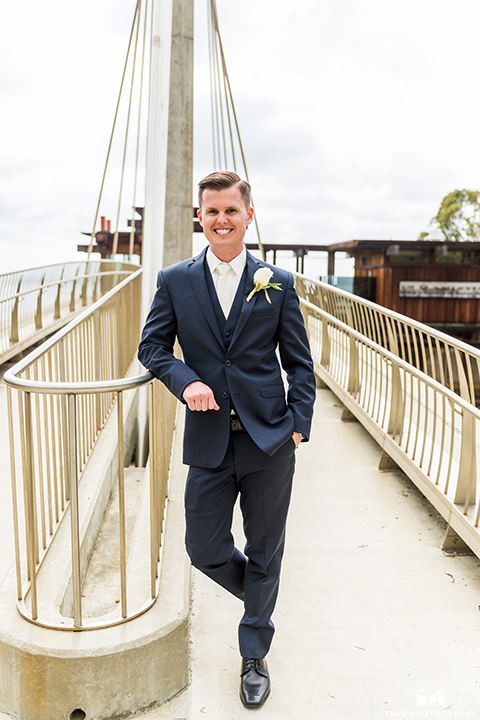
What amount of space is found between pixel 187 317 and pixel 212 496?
63 cm

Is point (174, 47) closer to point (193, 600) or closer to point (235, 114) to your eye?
point (235, 114)

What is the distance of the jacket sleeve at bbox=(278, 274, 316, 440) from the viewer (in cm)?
229

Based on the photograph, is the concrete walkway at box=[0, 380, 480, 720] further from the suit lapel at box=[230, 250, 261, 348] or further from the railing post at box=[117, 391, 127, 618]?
the suit lapel at box=[230, 250, 261, 348]

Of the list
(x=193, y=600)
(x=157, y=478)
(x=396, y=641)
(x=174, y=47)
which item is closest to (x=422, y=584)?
(x=396, y=641)

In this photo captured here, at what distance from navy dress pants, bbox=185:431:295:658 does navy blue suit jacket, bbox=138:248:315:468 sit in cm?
7

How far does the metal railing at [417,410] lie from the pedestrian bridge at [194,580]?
0.02 meters

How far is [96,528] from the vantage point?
392 cm

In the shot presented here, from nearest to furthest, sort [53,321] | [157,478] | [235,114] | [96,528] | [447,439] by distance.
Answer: [157,478], [96,528], [447,439], [235,114], [53,321]

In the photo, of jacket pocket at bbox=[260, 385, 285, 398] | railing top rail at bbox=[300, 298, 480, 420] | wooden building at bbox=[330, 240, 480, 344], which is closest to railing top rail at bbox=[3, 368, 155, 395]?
jacket pocket at bbox=[260, 385, 285, 398]

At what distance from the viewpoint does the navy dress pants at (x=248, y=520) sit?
7.50 ft

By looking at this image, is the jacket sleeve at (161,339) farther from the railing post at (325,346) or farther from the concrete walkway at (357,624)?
the railing post at (325,346)

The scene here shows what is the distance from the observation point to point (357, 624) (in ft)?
9.90

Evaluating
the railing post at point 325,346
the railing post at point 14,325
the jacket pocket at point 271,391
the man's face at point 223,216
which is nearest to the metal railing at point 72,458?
the jacket pocket at point 271,391
